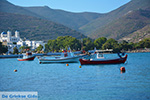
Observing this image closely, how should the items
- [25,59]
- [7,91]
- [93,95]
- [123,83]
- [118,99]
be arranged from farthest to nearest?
[25,59], [123,83], [7,91], [93,95], [118,99]

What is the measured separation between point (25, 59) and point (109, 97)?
11719 cm

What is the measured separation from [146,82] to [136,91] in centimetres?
864

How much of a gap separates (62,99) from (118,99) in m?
8.03

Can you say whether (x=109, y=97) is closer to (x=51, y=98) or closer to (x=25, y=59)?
(x=51, y=98)

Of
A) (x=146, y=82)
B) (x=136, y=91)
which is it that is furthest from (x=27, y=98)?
(x=146, y=82)

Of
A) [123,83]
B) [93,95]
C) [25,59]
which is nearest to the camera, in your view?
[93,95]

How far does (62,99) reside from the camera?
43312 mm

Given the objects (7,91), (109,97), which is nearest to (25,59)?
(7,91)

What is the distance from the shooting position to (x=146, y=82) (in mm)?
54312

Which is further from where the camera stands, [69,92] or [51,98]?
[69,92]

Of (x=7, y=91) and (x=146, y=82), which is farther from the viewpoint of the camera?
(x=146, y=82)

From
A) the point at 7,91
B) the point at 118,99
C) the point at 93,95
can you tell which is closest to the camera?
the point at 118,99

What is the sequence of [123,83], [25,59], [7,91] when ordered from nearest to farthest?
1. [7,91]
2. [123,83]
3. [25,59]

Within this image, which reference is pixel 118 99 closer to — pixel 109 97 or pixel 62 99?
pixel 109 97
